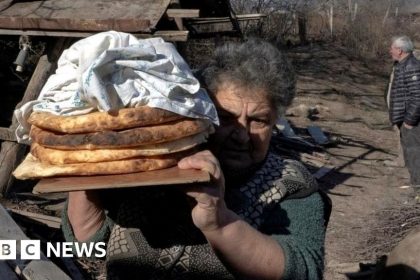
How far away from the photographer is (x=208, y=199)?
1.78 meters

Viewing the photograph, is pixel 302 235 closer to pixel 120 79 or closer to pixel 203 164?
pixel 203 164

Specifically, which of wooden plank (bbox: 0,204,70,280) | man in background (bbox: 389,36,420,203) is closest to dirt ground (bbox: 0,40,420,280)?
man in background (bbox: 389,36,420,203)

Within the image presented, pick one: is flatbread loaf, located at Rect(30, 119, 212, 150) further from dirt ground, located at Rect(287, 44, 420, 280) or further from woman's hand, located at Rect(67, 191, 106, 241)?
dirt ground, located at Rect(287, 44, 420, 280)

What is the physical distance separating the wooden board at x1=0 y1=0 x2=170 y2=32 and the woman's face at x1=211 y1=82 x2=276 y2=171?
3.19m

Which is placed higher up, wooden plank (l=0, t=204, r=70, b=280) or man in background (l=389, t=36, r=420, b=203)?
wooden plank (l=0, t=204, r=70, b=280)

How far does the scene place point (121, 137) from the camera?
1.75 meters

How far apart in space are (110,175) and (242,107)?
2.00ft

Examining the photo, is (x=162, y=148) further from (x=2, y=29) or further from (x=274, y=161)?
(x=2, y=29)

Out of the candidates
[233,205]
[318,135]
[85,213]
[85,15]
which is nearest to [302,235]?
[233,205]

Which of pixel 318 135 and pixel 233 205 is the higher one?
pixel 233 205

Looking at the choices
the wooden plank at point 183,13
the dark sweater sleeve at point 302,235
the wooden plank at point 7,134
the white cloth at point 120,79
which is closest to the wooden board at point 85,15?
the wooden plank at point 183,13

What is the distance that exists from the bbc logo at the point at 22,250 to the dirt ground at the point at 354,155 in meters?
4.22

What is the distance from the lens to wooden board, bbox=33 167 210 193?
1630 mm

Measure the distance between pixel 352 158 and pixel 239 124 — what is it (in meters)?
10.2
